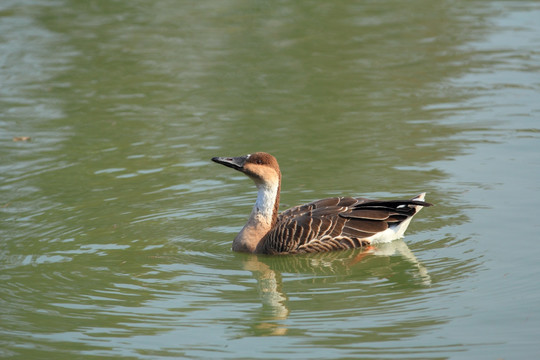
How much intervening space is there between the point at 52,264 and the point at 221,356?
335 cm

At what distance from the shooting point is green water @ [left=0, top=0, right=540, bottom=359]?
8.09 m

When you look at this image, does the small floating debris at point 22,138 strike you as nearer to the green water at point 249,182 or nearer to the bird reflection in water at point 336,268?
the green water at point 249,182

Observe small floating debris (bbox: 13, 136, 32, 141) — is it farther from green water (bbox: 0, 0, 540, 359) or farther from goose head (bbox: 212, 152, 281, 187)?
goose head (bbox: 212, 152, 281, 187)

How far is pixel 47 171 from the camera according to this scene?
13422 millimetres

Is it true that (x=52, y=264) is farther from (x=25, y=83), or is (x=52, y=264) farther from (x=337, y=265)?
(x=25, y=83)

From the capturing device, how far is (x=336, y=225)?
400 inches

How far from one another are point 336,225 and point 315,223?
26 cm

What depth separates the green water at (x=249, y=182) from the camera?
8094 millimetres

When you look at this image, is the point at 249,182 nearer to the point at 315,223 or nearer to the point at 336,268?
the point at 315,223

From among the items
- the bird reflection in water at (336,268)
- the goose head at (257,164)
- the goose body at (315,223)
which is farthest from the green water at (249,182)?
Result: the goose head at (257,164)

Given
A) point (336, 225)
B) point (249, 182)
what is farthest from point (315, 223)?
point (249, 182)

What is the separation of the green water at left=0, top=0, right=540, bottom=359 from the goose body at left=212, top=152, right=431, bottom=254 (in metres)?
0.23

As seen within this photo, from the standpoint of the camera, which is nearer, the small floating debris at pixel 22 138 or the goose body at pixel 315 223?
the goose body at pixel 315 223

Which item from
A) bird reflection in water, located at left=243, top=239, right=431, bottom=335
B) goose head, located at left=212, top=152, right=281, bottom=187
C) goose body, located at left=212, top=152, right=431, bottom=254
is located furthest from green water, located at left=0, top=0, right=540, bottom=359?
goose head, located at left=212, top=152, right=281, bottom=187
